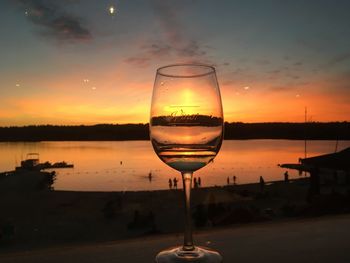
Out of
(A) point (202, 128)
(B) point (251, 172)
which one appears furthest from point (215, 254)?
(B) point (251, 172)

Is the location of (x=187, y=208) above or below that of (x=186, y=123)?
below

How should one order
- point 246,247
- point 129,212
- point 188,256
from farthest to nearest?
point 129,212, point 246,247, point 188,256

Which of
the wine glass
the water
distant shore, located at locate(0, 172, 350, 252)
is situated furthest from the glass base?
distant shore, located at locate(0, 172, 350, 252)

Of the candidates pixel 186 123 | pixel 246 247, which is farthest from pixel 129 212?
pixel 186 123

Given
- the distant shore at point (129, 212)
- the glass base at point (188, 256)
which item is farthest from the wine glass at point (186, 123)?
the distant shore at point (129, 212)

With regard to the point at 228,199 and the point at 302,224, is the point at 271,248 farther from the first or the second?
the point at 228,199

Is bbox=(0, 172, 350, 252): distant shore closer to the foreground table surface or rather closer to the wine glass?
the foreground table surface

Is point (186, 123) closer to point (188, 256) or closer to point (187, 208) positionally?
point (187, 208)
